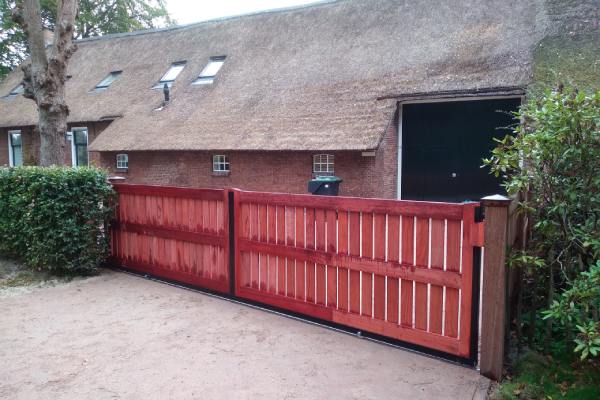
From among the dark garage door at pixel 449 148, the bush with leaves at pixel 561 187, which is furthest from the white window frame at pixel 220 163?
the bush with leaves at pixel 561 187

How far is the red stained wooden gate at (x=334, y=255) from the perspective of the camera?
4.02 metres

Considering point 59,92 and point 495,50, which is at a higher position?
point 495,50

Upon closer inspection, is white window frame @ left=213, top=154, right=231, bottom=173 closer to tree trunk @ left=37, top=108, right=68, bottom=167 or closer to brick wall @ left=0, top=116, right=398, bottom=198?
brick wall @ left=0, top=116, right=398, bottom=198

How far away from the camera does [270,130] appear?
593 inches

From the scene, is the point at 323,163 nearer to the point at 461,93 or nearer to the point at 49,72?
the point at 461,93

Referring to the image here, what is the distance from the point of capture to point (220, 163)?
17000 millimetres

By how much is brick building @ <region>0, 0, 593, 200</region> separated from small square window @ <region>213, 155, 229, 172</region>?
0.17 feet

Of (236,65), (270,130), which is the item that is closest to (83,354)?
(270,130)

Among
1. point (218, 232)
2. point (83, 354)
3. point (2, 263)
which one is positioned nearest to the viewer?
point (83, 354)

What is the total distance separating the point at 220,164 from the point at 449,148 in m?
7.85

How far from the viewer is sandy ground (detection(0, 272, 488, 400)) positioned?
12.0 ft

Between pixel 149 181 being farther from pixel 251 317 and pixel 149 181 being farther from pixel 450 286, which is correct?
pixel 450 286

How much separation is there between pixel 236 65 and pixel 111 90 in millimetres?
6796

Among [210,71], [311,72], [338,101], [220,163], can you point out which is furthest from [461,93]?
[210,71]
